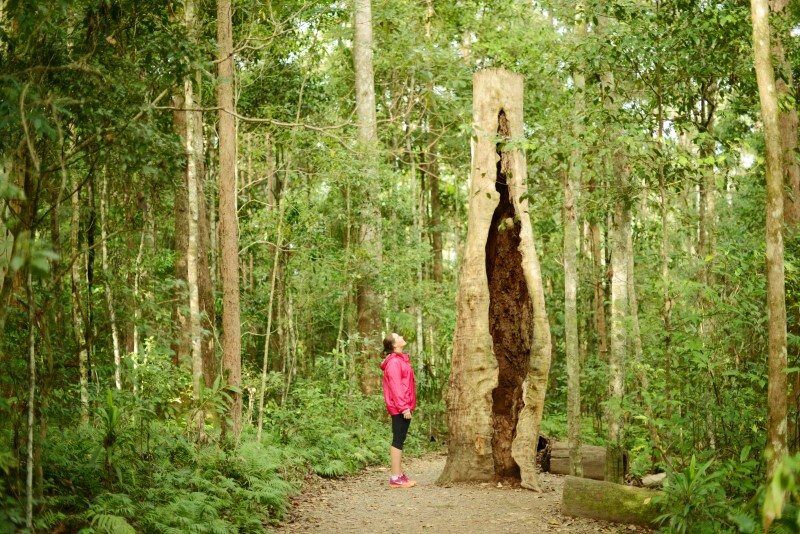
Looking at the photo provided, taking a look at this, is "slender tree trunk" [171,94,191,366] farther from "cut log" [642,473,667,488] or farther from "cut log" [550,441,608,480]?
"cut log" [642,473,667,488]

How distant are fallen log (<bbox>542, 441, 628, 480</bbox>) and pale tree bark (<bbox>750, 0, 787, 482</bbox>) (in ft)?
22.6

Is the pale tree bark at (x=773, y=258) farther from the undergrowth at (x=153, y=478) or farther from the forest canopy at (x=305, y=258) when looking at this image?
the undergrowth at (x=153, y=478)

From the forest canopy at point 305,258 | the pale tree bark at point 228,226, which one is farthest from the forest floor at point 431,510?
the pale tree bark at point 228,226

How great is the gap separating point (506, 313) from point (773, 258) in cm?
490

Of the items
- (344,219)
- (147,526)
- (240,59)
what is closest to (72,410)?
(147,526)

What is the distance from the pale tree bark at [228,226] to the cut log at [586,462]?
5890mm

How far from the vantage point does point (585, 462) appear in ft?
42.8

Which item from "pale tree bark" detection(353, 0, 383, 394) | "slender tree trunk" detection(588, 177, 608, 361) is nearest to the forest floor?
"pale tree bark" detection(353, 0, 383, 394)

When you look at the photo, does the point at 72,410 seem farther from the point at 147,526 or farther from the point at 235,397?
the point at 235,397

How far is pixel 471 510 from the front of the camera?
8.92 metres

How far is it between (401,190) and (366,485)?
31.2ft

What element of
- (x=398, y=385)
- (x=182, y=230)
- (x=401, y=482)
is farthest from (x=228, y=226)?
(x=401, y=482)

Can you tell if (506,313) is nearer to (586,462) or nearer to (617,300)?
(617,300)

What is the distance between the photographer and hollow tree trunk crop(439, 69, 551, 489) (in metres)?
10.3
